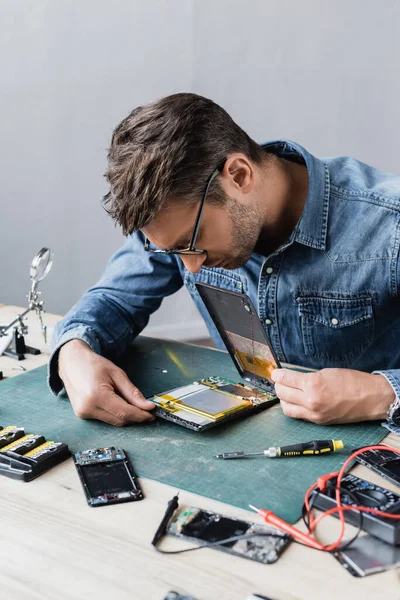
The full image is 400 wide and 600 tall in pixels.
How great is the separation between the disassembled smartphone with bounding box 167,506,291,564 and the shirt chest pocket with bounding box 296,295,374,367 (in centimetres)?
68

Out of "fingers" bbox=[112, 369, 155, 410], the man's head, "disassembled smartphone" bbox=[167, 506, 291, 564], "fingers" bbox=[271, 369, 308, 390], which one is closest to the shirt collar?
the man's head

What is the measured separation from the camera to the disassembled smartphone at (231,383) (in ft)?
3.93

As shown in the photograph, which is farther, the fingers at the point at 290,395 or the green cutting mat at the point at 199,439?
the fingers at the point at 290,395

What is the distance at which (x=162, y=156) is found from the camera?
119 cm

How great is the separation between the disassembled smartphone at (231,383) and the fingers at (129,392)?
0.08ft

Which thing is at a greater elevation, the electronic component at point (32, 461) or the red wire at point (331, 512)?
the red wire at point (331, 512)

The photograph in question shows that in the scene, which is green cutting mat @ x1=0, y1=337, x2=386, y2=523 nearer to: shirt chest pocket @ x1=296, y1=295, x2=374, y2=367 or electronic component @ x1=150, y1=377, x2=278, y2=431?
electronic component @ x1=150, y1=377, x2=278, y2=431

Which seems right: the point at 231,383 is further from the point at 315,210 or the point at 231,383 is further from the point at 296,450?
the point at 315,210

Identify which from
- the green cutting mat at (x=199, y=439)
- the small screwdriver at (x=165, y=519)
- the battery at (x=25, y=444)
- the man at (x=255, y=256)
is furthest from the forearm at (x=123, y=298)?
the small screwdriver at (x=165, y=519)

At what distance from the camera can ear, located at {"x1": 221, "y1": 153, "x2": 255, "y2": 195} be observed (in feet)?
Result: 4.20

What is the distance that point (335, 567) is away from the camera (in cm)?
80

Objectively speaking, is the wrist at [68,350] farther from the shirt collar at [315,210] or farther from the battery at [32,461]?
the shirt collar at [315,210]

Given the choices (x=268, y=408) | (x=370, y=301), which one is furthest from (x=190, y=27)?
(x=268, y=408)

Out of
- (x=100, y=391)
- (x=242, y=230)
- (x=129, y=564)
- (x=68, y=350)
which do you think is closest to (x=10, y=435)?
(x=100, y=391)
